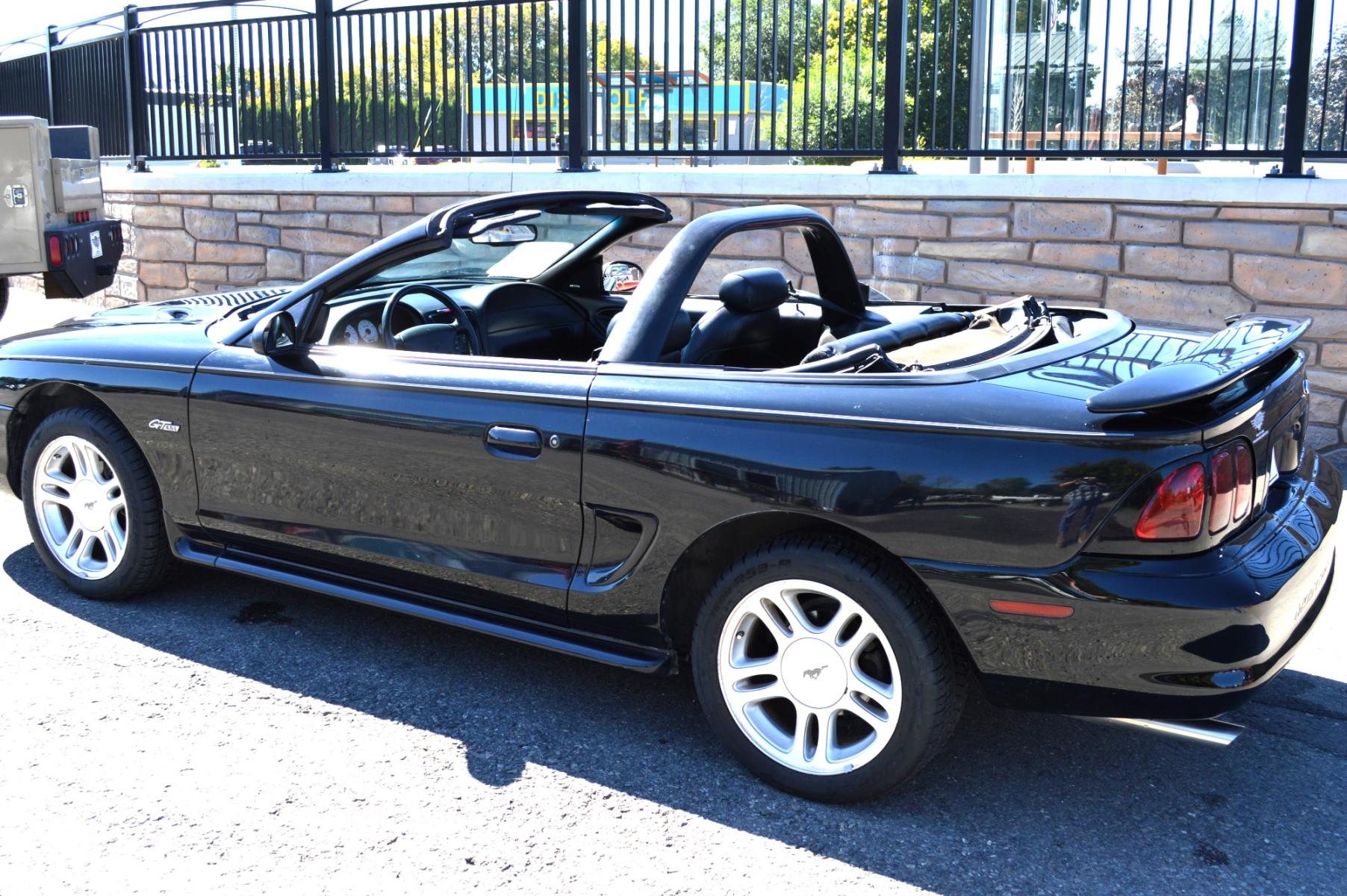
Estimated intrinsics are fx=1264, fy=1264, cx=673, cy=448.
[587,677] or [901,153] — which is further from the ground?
[901,153]

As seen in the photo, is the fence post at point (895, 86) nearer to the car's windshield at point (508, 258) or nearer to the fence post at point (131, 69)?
the car's windshield at point (508, 258)

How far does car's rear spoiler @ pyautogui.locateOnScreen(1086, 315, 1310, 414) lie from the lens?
2.73 meters

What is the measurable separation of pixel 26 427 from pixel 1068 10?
589 cm

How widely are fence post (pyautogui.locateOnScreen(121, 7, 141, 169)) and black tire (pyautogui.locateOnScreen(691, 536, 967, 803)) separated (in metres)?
10.0

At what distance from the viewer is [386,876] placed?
9.34ft

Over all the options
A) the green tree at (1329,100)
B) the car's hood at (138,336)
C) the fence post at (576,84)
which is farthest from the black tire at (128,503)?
the green tree at (1329,100)

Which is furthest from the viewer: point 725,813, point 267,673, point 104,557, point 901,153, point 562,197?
point 901,153

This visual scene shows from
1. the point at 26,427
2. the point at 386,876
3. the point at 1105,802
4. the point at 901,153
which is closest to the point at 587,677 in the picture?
the point at 386,876

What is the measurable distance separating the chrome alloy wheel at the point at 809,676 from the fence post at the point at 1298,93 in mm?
4895

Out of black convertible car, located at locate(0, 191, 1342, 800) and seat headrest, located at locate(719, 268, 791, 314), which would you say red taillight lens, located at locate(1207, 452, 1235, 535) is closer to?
black convertible car, located at locate(0, 191, 1342, 800)

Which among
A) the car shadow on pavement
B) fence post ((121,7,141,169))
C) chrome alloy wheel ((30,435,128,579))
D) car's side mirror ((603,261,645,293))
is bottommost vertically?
the car shadow on pavement

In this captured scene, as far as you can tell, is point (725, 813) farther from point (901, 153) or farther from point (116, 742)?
point (901, 153)

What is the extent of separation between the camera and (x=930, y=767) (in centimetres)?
339

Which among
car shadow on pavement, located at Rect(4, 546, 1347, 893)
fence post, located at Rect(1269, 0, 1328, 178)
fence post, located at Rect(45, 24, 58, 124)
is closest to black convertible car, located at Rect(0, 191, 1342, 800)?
car shadow on pavement, located at Rect(4, 546, 1347, 893)
